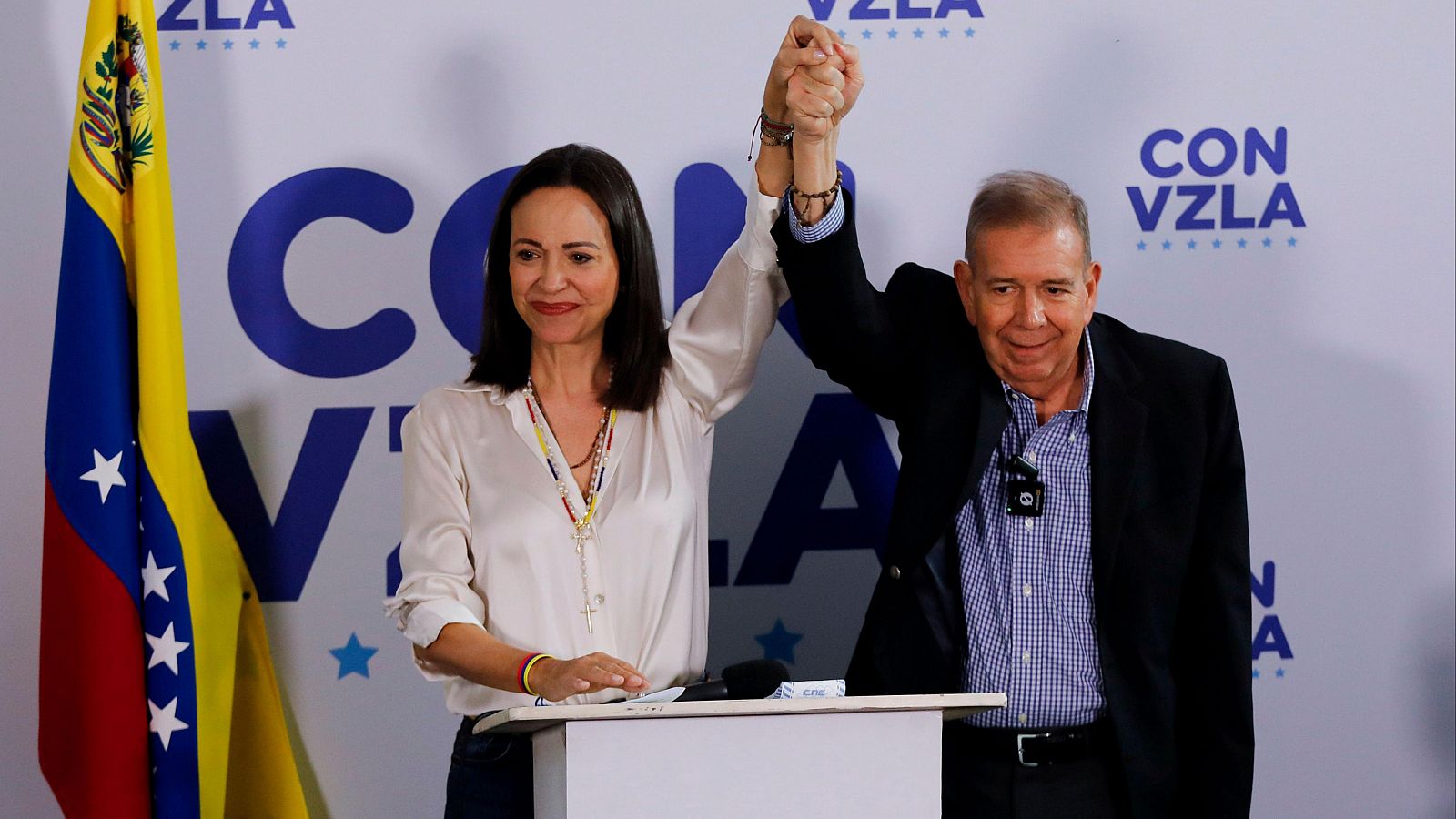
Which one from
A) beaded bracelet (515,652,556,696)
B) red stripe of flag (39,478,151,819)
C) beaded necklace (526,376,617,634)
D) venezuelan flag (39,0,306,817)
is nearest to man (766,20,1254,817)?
beaded necklace (526,376,617,634)

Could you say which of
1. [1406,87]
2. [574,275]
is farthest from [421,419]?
[1406,87]

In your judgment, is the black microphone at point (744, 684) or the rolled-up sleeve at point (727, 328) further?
the rolled-up sleeve at point (727, 328)

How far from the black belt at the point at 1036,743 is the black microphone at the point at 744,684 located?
0.56 m

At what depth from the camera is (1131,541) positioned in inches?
93.9

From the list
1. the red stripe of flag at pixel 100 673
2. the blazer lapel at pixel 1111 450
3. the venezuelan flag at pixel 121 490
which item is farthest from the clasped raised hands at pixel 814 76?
the red stripe of flag at pixel 100 673

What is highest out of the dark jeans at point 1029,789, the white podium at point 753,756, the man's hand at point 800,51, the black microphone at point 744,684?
the man's hand at point 800,51

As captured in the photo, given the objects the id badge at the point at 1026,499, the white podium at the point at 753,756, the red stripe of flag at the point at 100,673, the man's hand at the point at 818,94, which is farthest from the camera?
the red stripe of flag at the point at 100,673

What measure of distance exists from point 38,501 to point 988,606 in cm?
205

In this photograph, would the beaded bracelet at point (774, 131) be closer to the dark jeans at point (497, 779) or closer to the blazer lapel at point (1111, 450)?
Answer: the blazer lapel at point (1111, 450)

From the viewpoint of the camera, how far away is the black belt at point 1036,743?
2.36 m

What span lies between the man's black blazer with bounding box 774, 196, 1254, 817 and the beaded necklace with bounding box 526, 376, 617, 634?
390mm

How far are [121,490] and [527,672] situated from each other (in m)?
1.12

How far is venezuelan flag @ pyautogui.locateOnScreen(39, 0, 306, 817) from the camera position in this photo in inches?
108

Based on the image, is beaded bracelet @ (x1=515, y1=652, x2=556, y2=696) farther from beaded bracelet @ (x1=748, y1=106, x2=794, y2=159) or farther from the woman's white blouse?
beaded bracelet @ (x1=748, y1=106, x2=794, y2=159)
